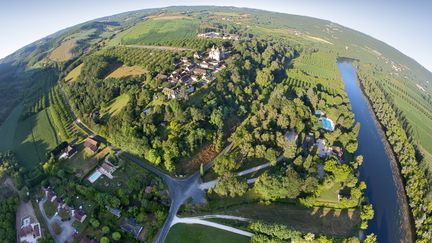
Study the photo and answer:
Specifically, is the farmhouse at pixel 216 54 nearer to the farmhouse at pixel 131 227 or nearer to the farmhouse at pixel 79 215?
the farmhouse at pixel 131 227

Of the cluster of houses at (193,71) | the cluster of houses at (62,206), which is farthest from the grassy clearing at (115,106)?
the cluster of houses at (62,206)

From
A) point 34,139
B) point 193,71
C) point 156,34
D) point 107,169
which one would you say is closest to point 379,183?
point 107,169

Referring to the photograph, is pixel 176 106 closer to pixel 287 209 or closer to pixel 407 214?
pixel 287 209

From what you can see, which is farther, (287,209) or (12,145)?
(12,145)

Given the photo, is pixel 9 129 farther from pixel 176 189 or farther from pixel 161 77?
pixel 176 189

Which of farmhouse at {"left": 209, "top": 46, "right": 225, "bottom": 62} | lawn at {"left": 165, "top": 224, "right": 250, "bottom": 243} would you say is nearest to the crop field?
farmhouse at {"left": 209, "top": 46, "right": 225, "bottom": 62}

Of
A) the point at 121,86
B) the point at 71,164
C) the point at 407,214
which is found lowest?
the point at 407,214

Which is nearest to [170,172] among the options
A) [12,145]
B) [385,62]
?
[12,145]
